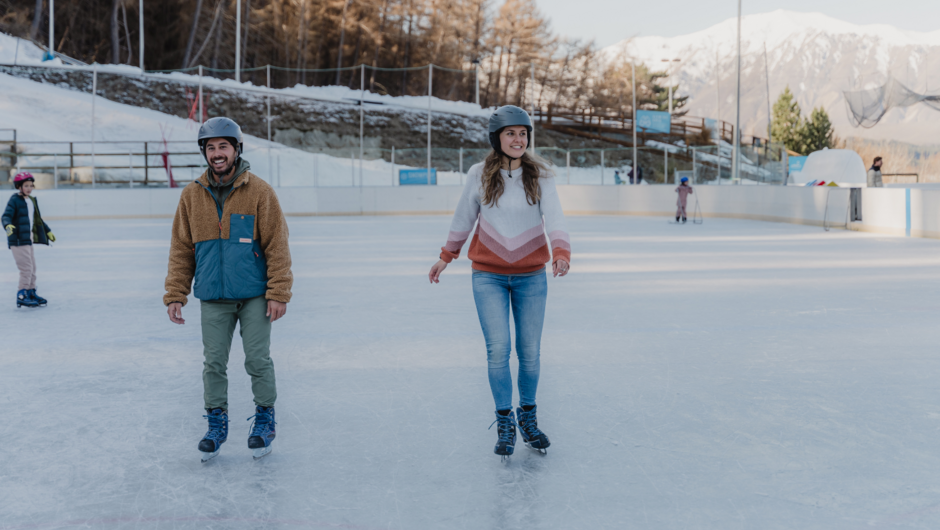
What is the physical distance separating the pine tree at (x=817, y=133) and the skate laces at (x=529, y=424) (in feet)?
252

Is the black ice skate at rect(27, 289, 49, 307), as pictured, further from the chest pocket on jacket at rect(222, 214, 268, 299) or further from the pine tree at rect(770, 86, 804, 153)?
the pine tree at rect(770, 86, 804, 153)

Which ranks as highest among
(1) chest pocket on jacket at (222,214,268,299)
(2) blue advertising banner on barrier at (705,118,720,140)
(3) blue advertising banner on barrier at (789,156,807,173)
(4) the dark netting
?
(2) blue advertising banner on barrier at (705,118,720,140)

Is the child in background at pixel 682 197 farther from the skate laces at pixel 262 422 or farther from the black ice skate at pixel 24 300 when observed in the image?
the skate laces at pixel 262 422

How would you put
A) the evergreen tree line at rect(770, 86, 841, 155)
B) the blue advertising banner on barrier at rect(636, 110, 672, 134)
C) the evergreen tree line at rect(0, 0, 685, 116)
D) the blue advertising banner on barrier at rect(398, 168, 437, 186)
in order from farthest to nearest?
the evergreen tree line at rect(770, 86, 841, 155) → the evergreen tree line at rect(0, 0, 685, 116) → the blue advertising banner on barrier at rect(636, 110, 672, 134) → the blue advertising banner on barrier at rect(398, 168, 437, 186)

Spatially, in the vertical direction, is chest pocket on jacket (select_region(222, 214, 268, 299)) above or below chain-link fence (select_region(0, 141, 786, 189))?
below

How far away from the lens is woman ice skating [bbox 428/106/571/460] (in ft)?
12.5

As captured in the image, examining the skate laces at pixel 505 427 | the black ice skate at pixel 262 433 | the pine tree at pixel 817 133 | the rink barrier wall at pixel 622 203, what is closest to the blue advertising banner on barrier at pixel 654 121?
the rink barrier wall at pixel 622 203

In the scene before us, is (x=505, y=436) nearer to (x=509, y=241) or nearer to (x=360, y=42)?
(x=509, y=241)

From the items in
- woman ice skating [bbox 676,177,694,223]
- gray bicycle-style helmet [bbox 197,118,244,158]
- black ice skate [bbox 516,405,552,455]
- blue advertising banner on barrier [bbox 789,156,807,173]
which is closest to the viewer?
gray bicycle-style helmet [bbox 197,118,244,158]

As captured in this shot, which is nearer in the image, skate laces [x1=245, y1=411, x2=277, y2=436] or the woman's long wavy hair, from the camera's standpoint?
the woman's long wavy hair

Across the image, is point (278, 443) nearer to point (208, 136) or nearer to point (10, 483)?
point (10, 483)

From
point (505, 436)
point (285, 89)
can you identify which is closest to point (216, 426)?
point (505, 436)

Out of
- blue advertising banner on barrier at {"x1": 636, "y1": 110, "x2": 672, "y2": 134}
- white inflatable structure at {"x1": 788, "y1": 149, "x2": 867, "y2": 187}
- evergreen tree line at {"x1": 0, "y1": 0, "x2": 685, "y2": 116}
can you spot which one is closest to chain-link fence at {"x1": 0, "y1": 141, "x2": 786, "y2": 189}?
white inflatable structure at {"x1": 788, "y1": 149, "x2": 867, "y2": 187}

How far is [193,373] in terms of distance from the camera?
18.8 ft
